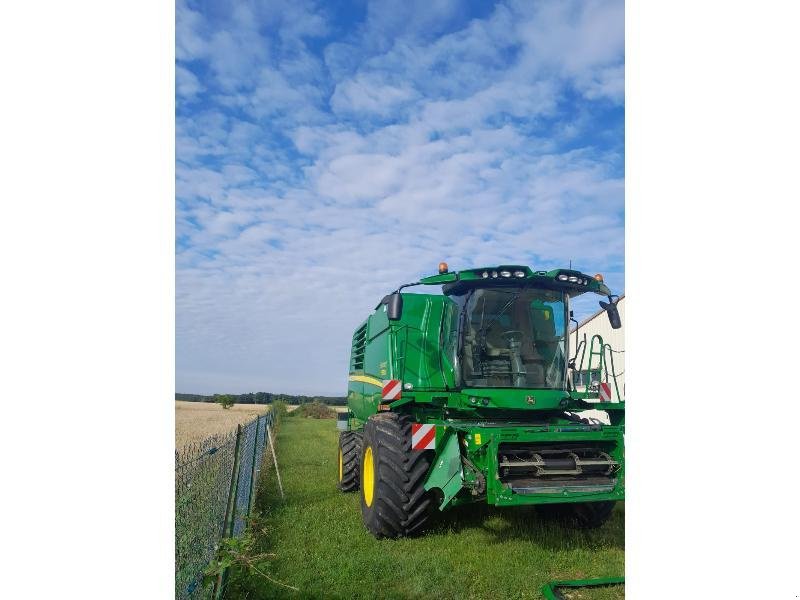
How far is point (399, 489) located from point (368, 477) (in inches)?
36.2

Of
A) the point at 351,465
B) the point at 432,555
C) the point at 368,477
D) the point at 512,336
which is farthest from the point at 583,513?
the point at 351,465

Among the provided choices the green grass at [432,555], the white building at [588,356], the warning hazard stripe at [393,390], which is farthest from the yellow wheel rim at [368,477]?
the white building at [588,356]

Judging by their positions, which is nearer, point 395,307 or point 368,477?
point 395,307

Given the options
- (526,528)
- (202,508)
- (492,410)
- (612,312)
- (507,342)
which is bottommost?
(526,528)

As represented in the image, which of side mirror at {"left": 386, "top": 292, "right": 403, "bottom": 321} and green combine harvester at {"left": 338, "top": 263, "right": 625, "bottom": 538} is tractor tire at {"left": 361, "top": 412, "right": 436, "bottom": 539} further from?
side mirror at {"left": 386, "top": 292, "right": 403, "bottom": 321}

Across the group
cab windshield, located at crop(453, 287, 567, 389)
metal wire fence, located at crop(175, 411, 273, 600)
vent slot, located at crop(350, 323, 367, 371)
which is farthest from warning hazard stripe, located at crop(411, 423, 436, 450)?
vent slot, located at crop(350, 323, 367, 371)

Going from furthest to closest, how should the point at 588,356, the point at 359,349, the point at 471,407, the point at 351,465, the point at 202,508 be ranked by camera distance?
1. the point at 359,349
2. the point at 351,465
3. the point at 588,356
4. the point at 471,407
5. the point at 202,508

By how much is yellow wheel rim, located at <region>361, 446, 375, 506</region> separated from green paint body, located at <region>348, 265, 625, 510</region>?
59 cm

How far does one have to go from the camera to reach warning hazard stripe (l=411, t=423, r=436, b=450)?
517 centimetres

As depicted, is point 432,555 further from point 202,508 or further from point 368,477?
point 202,508

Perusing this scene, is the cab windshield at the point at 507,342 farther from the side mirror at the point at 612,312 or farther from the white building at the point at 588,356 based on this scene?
the side mirror at the point at 612,312

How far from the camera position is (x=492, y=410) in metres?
5.53
